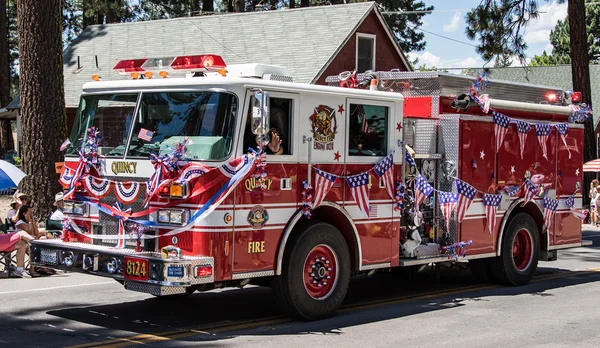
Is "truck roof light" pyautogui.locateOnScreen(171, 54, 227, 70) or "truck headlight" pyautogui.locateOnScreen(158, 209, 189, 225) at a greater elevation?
"truck roof light" pyautogui.locateOnScreen(171, 54, 227, 70)

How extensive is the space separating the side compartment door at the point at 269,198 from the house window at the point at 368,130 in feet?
3.15

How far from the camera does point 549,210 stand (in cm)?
1302

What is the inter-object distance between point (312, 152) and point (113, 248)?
238 cm

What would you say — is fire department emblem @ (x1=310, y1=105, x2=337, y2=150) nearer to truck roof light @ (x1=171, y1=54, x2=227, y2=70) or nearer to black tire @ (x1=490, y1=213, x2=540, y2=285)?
truck roof light @ (x1=171, y1=54, x2=227, y2=70)

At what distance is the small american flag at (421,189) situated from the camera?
424 inches

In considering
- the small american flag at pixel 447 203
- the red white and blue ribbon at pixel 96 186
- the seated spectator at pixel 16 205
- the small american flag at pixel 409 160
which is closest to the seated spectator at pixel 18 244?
the seated spectator at pixel 16 205

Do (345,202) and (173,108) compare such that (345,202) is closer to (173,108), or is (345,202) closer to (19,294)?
(173,108)

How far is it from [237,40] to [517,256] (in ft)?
66.6

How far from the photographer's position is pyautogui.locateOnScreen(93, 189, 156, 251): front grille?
8695 mm

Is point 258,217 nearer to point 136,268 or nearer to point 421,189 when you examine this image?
point 136,268

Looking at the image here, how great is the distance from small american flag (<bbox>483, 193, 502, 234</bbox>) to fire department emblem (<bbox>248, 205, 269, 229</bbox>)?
13.7ft

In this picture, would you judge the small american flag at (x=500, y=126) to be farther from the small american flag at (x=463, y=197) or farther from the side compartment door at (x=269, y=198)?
the side compartment door at (x=269, y=198)

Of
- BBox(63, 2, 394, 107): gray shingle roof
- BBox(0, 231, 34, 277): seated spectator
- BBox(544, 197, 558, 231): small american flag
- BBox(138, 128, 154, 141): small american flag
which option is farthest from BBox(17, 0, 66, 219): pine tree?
BBox(63, 2, 394, 107): gray shingle roof

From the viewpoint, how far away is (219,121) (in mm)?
8523
